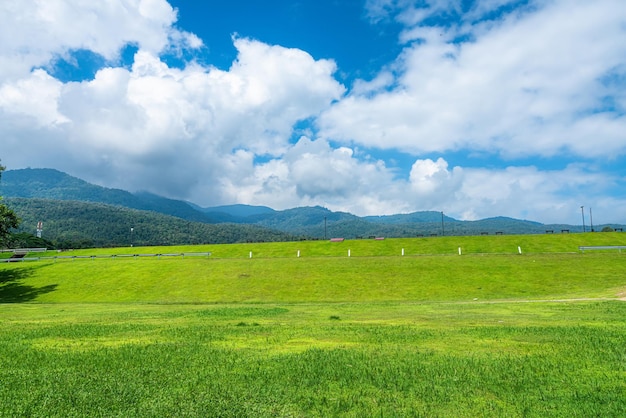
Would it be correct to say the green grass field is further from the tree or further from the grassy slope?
the tree

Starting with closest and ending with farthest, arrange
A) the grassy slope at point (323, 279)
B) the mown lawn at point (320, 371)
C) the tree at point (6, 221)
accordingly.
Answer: the mown lawn at point (320, 371)
the grassy slope at point (323, 279)
the tree at point (6, 221)

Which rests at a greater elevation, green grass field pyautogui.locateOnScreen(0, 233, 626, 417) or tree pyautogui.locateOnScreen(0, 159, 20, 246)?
tree pyautogui.locateOnScreen(0, 159, 20, 246)

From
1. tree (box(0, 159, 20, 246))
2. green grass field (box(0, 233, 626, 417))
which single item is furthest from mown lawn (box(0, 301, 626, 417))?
tree (box(0, 159, 20, 246))

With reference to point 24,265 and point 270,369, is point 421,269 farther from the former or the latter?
point 24,265

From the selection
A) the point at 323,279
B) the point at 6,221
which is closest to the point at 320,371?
the point at 323,279

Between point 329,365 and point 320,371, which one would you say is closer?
point 320,371

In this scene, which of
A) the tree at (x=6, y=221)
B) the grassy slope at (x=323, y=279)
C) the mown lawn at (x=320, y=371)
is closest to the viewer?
the mown lawn at (x=320, y=371)

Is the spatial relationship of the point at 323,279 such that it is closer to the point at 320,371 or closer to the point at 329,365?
the point at 329,365

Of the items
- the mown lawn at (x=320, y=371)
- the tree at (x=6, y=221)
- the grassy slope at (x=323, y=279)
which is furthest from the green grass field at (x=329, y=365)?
the tree at (x=6, y=221)

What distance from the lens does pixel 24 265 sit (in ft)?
214

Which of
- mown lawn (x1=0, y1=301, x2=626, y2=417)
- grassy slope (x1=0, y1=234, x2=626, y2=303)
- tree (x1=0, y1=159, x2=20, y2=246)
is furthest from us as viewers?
tree (x1=0, y1=159, x2=20, y2=246)

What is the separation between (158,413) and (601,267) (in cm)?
5458

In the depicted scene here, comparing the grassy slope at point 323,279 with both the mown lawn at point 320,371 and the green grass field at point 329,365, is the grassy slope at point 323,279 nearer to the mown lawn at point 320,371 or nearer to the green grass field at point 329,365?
the green grass field at point 329,365

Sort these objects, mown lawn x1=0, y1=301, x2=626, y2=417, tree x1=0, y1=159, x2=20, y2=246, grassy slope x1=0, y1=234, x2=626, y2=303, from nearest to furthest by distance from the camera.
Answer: mown lawn x1=0, y1=301, x2=626, y2=417, grassy slope x1=0, y1=234, x2=626, y2=303, tree x1=0, y1=159, x2=20, y2=246
